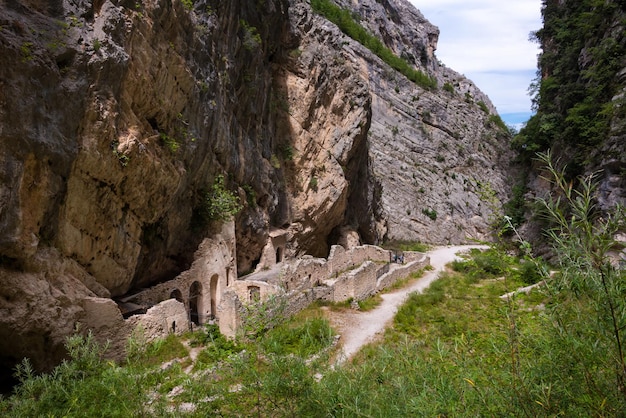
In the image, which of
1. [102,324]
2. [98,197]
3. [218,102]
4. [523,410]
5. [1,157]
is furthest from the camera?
[218,102]

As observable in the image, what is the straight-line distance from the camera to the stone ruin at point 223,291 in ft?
34.2

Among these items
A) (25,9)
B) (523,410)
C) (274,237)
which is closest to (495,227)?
(523,410)

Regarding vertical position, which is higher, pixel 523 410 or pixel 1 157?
pixel 1 157

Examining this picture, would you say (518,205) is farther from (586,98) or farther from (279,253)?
(279,253)

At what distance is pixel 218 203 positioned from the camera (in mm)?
16234

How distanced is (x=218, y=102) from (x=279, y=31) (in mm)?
10351

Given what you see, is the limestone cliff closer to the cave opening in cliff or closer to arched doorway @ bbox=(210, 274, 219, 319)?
the cave opening in cliff

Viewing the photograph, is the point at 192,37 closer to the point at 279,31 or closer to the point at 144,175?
the point at 144,175

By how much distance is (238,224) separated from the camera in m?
18.6

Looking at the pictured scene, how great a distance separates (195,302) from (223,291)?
1.24m

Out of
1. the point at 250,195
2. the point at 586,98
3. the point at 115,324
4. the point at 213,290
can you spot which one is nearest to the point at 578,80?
the point at 586,98

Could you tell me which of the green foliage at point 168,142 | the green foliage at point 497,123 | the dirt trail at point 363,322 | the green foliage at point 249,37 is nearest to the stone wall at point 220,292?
the dirt trail at point 363,322

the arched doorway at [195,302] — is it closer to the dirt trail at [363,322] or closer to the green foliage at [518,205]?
the dirt trail at [363,322]

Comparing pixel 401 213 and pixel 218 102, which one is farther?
pixel 401 213
